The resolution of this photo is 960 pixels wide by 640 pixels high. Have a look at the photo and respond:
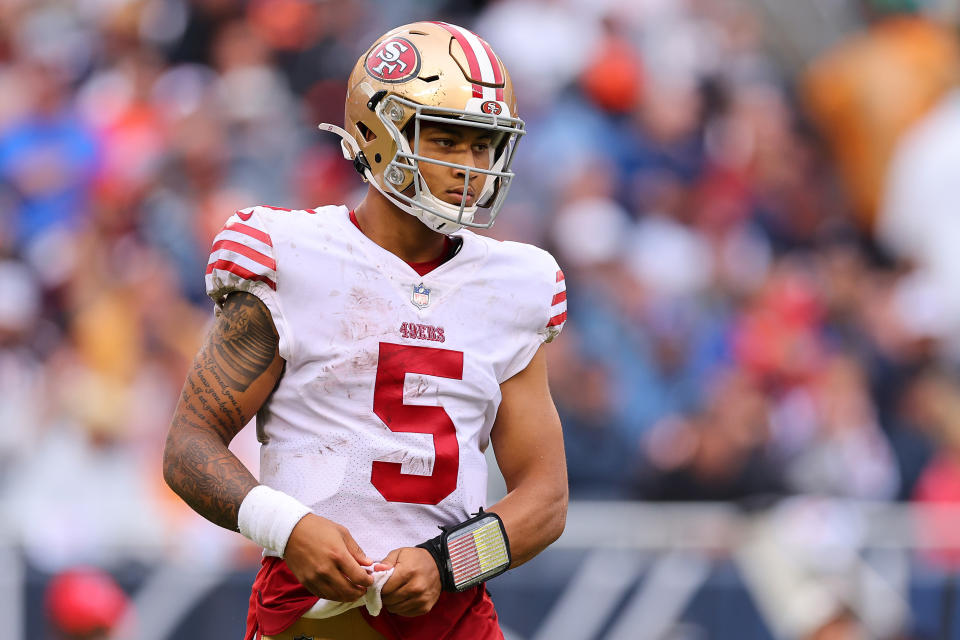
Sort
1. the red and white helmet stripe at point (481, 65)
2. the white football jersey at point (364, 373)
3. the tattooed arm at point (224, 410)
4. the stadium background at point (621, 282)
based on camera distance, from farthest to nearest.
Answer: the stadium background at point (621, 282) < the red and white helmet stripe at point (481, 65) < the white football jersey at point (364, 373) < the tattooed arm at point (224, 410)

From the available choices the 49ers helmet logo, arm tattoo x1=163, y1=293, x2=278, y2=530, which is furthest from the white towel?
the 49ers helmet logo

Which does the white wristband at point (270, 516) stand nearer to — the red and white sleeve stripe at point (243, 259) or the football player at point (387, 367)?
the football player at point (387, 367)

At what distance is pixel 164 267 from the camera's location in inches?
299

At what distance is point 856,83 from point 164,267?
526 cm

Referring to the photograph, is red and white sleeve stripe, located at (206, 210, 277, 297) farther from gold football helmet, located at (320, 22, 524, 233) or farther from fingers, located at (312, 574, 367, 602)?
fingers, located at (312, 574, 367, 602)

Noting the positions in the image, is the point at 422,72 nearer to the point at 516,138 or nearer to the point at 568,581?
the point at 516,138

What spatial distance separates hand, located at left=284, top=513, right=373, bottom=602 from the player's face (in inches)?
31.4

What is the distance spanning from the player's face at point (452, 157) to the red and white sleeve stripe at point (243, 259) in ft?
1.29

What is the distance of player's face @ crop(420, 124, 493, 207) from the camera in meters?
3.28

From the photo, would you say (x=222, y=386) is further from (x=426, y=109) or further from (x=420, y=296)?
(x=426, y=109)

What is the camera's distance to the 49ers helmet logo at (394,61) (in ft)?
10.9

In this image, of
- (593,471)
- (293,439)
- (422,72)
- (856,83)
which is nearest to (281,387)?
(293,439)

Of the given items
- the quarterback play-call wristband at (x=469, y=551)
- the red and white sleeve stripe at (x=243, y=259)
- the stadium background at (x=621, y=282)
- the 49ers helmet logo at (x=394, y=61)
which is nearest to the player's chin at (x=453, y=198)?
the 49ers helmet logo at (x=394, y=61)

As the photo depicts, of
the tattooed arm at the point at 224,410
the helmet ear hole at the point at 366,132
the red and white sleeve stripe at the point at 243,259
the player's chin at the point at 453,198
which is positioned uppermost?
the helmet ear hole at the point at 366,132
